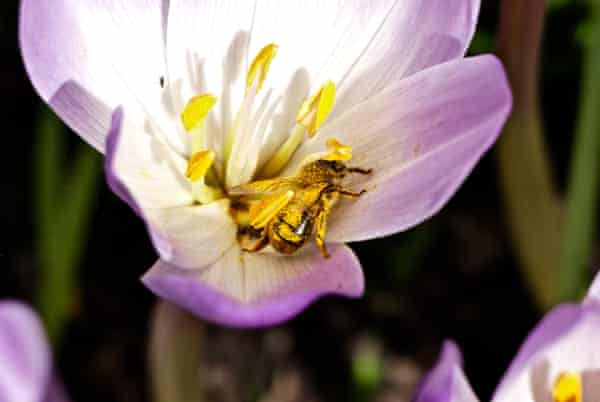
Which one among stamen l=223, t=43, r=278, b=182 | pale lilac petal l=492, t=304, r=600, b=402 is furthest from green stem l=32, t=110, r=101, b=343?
pale lilac petal l=492, t=304, r=600, b=402

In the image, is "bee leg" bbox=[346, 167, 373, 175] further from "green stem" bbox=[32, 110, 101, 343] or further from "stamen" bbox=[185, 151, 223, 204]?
"green stem" bbox=[32, 110, 101, 343]

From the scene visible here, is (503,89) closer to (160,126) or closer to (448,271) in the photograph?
(160,126)

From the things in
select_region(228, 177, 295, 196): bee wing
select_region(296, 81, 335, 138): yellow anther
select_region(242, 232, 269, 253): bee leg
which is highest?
select_region(296, 81, 335, 138): yellow anther

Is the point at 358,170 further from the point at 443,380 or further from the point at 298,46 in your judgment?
the point at 443,380

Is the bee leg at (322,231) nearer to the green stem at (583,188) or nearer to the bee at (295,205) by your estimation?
the bee at (295,205)

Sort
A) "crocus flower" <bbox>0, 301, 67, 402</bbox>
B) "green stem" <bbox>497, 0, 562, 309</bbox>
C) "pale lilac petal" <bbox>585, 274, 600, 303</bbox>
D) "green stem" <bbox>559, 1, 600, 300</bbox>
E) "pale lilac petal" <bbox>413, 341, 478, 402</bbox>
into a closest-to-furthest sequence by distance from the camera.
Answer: "crocus flower" <bbox>0, 301, 67, 402</bbox> < "pale lilac petal" <bbox>413, 341, 478, 402</bbox> < "pale lilac petal" <bbox>585, 274, 600, 303</bbox> < "green stem" <bbox>497, 0, 562, 309</bbox> < "green stem" <bbox>559, 1, 600, 300</bbox>

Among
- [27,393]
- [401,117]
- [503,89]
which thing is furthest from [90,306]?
[27,393]
